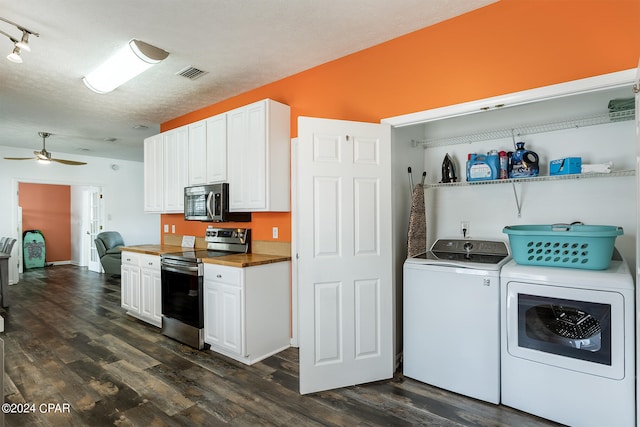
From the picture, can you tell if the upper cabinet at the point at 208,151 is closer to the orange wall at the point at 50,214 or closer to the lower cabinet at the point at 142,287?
the lower cabinet at the point at 142,287

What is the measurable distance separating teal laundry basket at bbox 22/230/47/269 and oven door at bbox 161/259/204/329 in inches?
267

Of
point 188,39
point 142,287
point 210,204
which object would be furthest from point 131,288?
point 188,39

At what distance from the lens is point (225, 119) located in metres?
3.58

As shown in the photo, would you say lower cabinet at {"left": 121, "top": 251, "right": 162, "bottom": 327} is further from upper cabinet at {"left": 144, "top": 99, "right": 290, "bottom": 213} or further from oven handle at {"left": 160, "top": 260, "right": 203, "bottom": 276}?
upper cabinet at {"left": 144, "top": 99, "right": 290, "bottom": 213}

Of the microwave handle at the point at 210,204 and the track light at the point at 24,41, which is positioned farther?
the microwave handle at the point at 210,204

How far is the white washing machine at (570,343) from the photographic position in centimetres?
186

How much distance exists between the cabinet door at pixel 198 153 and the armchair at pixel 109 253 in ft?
13.5

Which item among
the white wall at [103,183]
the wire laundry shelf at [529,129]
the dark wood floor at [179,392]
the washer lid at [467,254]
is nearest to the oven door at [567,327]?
the washer lid at [467,254]

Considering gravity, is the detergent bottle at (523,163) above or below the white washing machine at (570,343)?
above

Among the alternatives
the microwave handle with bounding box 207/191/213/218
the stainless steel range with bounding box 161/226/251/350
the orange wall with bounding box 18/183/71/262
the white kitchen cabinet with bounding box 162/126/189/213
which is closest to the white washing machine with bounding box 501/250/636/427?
the stainless steel range with bounding box 161/226/251/350

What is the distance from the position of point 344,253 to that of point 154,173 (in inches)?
130

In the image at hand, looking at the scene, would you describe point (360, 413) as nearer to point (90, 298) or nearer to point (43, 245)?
point (90, 298)

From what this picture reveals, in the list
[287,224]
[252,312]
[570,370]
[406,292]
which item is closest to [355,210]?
[406,292]

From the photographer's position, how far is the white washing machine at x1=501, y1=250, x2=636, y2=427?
6.10 ft
